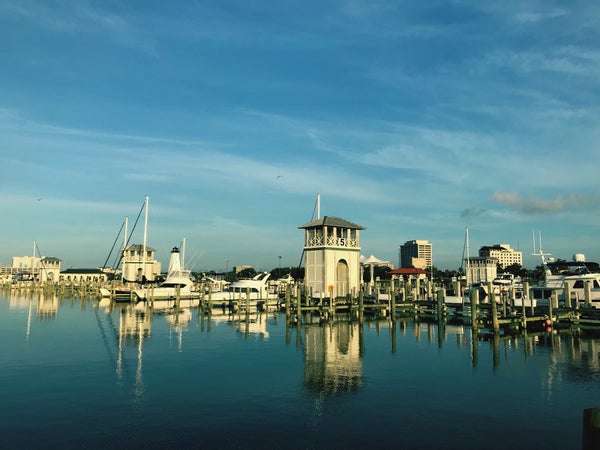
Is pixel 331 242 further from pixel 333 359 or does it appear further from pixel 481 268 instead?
pixel 481 268

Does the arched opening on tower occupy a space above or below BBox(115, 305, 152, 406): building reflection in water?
above

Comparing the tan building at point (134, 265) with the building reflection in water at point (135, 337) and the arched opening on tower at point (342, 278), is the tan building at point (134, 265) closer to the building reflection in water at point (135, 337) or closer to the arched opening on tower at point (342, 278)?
the building reflection in water at point (135, 337)

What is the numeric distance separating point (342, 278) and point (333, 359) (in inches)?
1125

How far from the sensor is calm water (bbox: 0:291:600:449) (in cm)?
1644

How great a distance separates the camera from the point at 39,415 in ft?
60.7

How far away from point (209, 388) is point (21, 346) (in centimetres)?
2014

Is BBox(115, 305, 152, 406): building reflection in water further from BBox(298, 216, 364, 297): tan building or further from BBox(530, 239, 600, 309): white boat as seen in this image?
BBox(530, 239, 600, 309): white boat

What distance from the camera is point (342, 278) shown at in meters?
58.3

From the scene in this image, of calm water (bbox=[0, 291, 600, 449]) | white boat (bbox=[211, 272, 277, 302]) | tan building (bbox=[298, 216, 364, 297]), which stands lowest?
calm water (bbox=[0, 291, 600, 449])

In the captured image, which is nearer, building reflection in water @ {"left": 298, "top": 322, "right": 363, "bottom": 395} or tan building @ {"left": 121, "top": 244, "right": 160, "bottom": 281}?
building reflection in water @ {"left": 298, "top": 322, "right": 363, "bottom": 395}

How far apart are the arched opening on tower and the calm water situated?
17.3m

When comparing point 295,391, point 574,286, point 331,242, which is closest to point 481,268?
point 574,286

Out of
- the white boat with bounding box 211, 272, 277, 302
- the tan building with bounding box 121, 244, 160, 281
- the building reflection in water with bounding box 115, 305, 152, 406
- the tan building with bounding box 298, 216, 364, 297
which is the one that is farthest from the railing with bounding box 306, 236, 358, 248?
the tan building with bounding box 121, 244, 160, 281

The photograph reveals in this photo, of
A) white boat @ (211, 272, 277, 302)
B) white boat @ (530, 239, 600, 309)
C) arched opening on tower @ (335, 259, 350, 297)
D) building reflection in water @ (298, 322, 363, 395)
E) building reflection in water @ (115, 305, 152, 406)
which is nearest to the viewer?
building reflection in water @ (115, 305, 152, 406)
